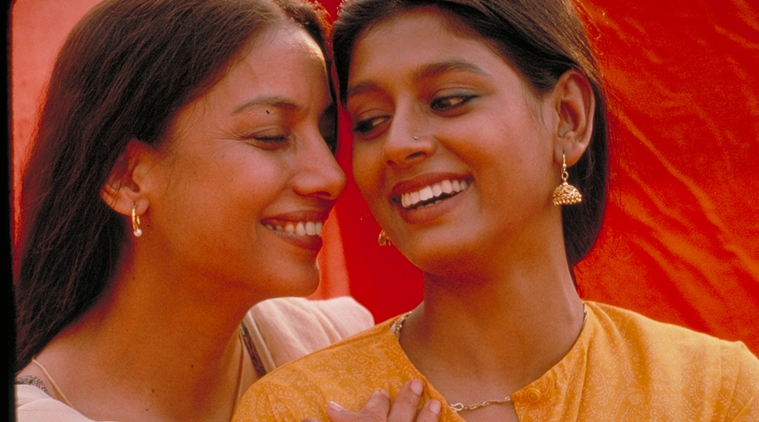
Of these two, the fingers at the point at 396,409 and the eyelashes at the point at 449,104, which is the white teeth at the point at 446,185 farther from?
the fingers at the point at 396,409

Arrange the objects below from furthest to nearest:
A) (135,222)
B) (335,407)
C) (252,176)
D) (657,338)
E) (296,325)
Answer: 1. (296,325)
2. (135,222)
3. (252,176)
4. (657,338)
5. (335,407)

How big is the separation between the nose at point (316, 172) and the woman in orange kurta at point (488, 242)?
18cm

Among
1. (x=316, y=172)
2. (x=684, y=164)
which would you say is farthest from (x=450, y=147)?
(x=684, y=164)

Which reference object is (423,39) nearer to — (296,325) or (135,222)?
(135,222)

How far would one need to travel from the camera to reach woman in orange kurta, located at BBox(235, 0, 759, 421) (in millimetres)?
1689

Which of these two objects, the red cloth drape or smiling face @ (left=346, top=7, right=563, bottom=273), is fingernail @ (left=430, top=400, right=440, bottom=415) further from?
the red cloth drape

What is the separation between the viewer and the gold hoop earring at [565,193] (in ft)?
5.99

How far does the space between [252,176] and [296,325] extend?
2.38ft

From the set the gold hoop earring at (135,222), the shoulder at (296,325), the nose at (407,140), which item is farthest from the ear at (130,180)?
the nose at (407,140)

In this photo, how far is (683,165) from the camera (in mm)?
2662

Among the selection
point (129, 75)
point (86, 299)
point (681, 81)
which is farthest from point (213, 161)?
point (681, 81)

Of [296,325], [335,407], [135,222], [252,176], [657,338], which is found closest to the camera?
[335,407]

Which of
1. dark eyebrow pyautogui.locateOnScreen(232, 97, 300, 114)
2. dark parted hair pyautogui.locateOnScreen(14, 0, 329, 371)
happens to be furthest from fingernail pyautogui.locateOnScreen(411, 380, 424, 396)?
dark parted hair pyautogui.locateOnScreen(14, 0, 329, 371)

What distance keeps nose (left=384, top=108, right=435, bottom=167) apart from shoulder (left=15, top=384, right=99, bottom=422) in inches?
35.5
